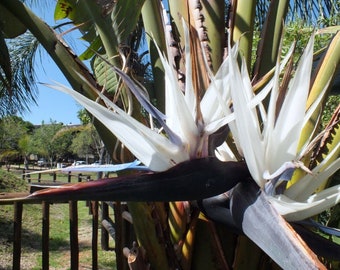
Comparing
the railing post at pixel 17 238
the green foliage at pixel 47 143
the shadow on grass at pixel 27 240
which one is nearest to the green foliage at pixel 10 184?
the shadow on grass at pixel 27 240

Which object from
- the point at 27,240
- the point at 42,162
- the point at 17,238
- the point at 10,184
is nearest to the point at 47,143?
the point at 42,162

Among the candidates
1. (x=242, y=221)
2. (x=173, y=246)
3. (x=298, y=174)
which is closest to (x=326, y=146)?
(x=298, y=174)

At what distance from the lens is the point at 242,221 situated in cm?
58

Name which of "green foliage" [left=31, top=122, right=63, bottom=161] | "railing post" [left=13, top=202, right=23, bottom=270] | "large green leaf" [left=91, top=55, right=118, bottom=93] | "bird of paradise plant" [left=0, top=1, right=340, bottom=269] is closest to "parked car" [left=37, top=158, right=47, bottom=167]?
"green foliage" [left=31, top=122, right=63, bottom=161]

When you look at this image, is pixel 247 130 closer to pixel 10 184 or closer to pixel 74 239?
pixel 74 239

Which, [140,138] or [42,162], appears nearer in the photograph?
[140,138]

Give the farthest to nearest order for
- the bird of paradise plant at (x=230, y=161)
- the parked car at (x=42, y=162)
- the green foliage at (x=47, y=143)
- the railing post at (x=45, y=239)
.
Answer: the parked car at (x=42, y=162) < the green foliage at (x=47, y=143) < the railing post at (x=45, y=239) < the bird of paradise plant at (x=230, y=161)

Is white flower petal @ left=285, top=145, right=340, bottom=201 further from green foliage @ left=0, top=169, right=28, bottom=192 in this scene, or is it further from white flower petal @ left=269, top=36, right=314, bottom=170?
green foliage @ left=0, top=169, right=28, bottom=192

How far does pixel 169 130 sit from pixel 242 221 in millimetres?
163

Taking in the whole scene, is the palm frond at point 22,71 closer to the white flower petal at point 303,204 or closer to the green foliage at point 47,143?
the white flower petal at point 303,204

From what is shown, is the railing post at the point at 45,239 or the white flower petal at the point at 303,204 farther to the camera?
the railing post at the point at 45,239

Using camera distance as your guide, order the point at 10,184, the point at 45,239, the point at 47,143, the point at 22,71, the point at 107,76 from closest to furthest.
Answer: the point at 107,76, the point at 45,239, the point at 22,71, the point at 10,184, the point at 47,143

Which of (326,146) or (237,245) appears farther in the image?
(326,146)

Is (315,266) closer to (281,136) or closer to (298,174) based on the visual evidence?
(281,136)
